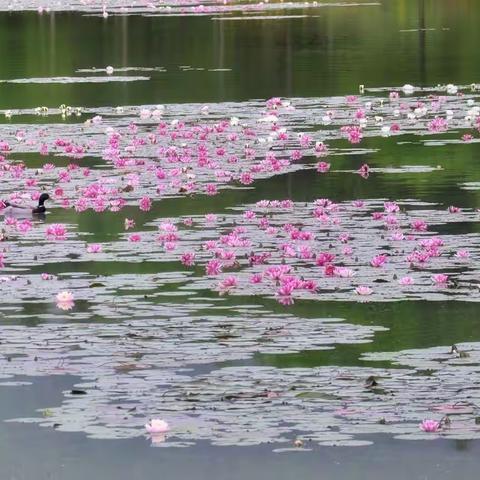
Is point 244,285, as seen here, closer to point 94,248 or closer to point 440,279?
point 440,279

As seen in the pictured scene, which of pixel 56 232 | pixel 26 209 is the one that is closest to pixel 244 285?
pixel 56 232

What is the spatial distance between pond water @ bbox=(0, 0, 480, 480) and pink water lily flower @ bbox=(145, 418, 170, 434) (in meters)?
0.05

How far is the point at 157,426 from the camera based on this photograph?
366 inches

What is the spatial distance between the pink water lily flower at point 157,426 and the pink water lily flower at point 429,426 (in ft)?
4.44

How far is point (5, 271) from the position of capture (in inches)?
562

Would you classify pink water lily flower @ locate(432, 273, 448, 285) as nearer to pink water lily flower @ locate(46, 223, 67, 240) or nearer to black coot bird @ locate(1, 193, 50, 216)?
pink water lily flower @ locate(46, 223, 67, 240)

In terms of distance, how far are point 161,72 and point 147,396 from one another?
1117 inches

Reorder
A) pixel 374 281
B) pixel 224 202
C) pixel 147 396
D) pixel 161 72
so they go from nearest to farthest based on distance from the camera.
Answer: pixel 147 396, pixel 374 281, pixel 224 202, pixel 161 72

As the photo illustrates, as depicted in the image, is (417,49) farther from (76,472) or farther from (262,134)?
(76,472)

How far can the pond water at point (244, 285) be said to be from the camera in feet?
30.2

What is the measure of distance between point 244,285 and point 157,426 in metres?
4.06

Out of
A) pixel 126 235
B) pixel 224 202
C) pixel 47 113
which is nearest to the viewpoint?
pixel 126 235

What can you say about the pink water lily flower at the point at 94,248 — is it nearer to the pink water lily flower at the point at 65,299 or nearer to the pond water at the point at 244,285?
the pond water at the point at 244,285

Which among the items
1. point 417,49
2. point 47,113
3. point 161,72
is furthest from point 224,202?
point 417,49
